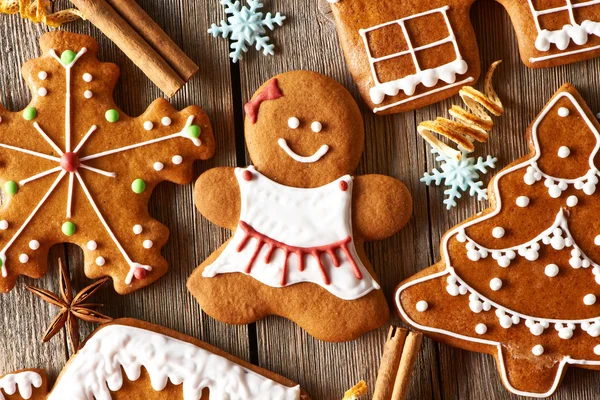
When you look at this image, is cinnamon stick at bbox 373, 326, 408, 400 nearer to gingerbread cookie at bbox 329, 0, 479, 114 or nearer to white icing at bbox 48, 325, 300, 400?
white icing at bbox 48, 325, 300, 400

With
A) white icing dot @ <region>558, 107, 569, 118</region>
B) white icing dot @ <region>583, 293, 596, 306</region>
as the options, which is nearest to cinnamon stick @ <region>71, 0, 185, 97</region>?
white icing dot @ <region>558, 107, 569, 118</region>

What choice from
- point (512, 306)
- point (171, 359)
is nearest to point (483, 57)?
point (512, 306)

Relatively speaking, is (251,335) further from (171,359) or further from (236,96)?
(236,96)

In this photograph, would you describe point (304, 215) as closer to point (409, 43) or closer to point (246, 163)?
point (246, 163)

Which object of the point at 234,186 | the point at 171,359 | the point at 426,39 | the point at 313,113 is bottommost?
the point at 171,359

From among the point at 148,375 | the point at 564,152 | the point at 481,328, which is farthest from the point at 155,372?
the point at 564,152

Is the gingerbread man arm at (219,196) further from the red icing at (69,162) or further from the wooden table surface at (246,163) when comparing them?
the red icing at (69,162)
